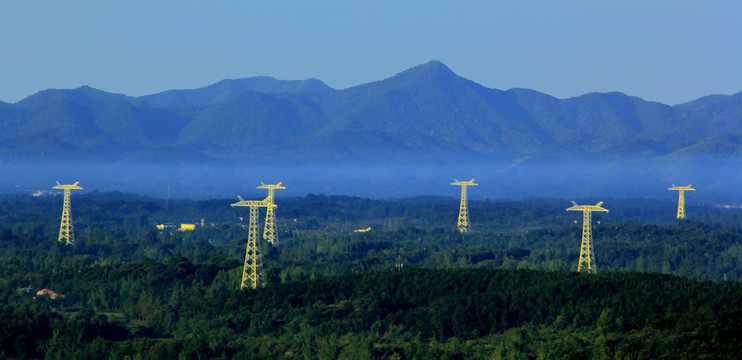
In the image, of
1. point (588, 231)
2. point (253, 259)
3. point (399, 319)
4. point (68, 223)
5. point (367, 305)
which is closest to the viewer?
point (399, 319)

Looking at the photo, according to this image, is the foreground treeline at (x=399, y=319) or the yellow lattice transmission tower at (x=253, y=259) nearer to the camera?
the foreground treeline at (x=399, y=319)

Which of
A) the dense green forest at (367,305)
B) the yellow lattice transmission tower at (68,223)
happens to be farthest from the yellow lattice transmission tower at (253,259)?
the yellow lattice transmission tower at (68,223)

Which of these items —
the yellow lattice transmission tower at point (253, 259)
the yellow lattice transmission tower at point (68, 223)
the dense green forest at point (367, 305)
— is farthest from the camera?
the yellow lattice transmission tower at point (68, 223)

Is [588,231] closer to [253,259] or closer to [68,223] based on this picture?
[253,259]

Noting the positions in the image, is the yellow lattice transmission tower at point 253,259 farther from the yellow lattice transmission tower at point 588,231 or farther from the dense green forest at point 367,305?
the yellow lattice transmission tower at point 588,231

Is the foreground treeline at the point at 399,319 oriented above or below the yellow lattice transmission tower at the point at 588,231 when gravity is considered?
below

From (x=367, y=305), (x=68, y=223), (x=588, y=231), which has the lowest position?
(x=367, y=305)

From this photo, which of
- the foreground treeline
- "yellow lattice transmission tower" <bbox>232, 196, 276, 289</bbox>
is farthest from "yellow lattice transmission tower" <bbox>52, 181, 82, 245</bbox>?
"yellow lattice transmission tower" <bbox>232, 196, 276, 289</bbox>

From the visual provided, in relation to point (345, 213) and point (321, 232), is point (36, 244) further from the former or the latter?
point (345, 213)

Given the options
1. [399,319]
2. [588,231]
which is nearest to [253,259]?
[399,319]

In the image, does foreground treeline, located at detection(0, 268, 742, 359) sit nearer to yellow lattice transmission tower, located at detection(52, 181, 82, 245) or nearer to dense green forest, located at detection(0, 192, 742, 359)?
dense green forest, located at detection(0, 192, 742, 359)
